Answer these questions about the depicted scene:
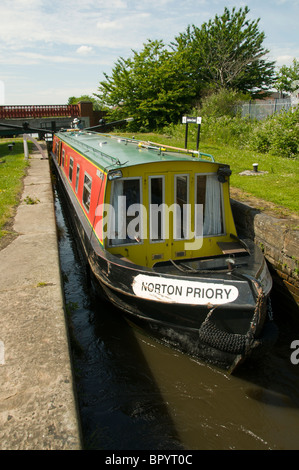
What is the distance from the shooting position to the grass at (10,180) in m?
7.89

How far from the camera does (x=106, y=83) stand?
2484 cm

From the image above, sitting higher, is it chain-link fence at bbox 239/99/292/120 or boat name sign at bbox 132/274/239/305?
chain-link fence at bbox 239/99/292/120

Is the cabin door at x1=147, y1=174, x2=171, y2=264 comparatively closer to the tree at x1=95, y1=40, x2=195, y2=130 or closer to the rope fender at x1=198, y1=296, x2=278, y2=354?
the rope fender at x1=198, y1=296, x2=278, y2=354

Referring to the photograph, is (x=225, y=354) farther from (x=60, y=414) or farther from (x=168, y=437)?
(x=60, y=414)

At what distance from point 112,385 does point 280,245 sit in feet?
10.8

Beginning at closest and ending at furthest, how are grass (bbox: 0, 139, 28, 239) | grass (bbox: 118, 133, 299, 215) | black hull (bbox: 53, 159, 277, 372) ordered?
black hull (bbox: 53, 159, 277, 372)
grass (bbox: 118, 133, 299, 215)
grass (bbox: 0, 139, 28, 239)

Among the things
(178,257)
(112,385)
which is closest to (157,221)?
(178,257)

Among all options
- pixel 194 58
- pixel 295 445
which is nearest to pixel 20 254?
pixel 295 445

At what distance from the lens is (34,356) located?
3271mm

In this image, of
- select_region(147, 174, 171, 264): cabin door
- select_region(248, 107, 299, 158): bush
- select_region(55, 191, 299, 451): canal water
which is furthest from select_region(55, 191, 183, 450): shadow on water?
select_region(248, 107, 299, 158): bush

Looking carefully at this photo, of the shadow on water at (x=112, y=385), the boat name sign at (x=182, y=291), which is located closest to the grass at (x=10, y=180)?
the shadow on water at (x=112, y=385)

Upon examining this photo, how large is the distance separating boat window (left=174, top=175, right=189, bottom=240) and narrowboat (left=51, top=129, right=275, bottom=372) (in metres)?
0.02

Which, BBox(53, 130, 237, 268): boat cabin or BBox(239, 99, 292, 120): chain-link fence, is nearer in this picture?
BBox(53, 130, 237, 268): boat cabin

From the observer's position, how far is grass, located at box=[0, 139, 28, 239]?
7.89 meters
